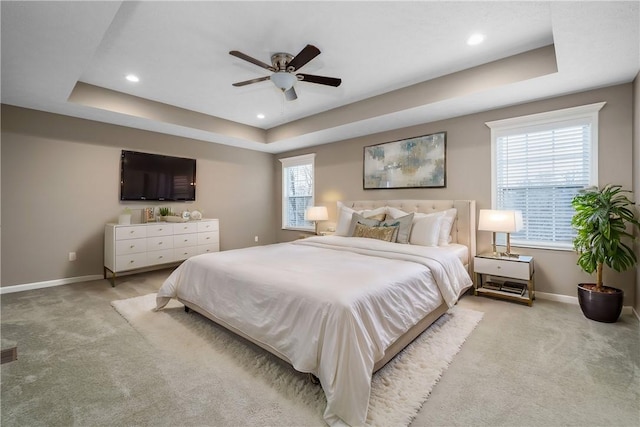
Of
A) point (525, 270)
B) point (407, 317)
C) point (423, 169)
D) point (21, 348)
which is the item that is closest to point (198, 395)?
point (407, 317)

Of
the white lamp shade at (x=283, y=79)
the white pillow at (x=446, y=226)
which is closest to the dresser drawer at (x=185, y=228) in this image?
the white lamp shade at (x=283, y=79)

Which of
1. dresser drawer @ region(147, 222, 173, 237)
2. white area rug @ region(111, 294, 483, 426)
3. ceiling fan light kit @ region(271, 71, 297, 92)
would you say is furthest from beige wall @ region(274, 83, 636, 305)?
dresser drawer @ region(147, 222, 173, 237)

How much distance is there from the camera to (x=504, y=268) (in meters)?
3.26

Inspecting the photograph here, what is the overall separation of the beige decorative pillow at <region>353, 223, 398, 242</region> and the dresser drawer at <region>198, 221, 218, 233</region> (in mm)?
2725

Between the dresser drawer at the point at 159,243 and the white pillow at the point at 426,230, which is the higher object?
the white pillow at the point at 426,230

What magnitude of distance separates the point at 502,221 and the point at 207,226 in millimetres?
4572

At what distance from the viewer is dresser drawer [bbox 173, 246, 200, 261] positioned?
4.60m

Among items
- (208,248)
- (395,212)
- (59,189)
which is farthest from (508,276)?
(59,189)

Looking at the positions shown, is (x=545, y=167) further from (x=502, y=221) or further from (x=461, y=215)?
(x=461, y=215)

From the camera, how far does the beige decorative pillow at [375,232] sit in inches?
142

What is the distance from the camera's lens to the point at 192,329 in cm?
260

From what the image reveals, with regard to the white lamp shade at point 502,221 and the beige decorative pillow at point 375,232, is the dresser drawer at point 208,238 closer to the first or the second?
the beige decorative pillow at point 375,232

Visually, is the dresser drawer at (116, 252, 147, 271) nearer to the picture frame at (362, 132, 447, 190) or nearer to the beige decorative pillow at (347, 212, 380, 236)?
the beige decorative pillow at (347, 212, 380, 236)

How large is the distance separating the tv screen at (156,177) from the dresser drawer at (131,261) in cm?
101
